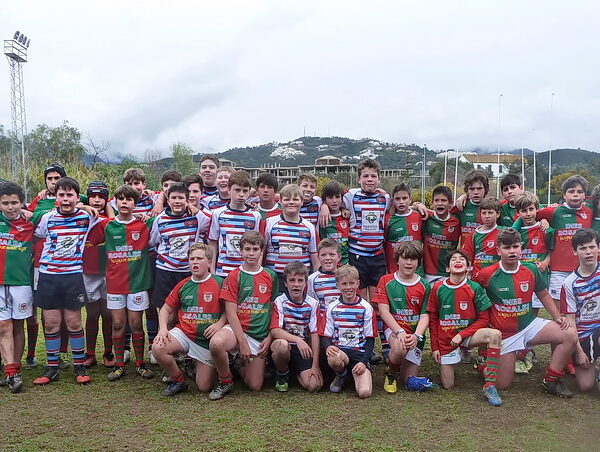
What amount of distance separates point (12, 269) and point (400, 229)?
3.99 metres

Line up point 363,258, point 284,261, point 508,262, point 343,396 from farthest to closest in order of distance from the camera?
point 363,258 → point 284,261 → point 508,262 → point 343,396

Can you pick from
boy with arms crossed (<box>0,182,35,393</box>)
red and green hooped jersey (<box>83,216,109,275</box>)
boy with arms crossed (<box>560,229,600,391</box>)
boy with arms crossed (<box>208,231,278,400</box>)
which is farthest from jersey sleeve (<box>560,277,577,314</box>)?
boy with arms crossed (<box>0,182,35,393</box>)

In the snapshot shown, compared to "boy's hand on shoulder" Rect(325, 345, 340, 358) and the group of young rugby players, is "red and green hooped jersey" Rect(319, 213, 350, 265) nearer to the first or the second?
the group of young rugby players

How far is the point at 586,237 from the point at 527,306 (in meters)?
0.83

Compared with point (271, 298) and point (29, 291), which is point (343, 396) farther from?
point (29, 291)

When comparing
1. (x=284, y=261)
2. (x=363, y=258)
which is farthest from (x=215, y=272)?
(x=363, y=258)

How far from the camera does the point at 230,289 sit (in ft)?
15.6

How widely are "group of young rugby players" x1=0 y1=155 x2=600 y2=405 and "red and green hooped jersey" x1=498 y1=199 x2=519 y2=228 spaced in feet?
0.60

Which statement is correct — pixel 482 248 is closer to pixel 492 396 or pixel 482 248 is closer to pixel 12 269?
pixel 492 396

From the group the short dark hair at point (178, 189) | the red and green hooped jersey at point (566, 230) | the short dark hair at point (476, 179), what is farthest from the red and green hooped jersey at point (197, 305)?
the red and green hooped jersey at point (566, 230)

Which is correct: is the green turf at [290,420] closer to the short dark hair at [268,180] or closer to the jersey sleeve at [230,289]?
the jersey sleeve at [230,289]

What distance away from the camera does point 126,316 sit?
536cm

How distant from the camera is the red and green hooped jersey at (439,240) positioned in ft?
19.6

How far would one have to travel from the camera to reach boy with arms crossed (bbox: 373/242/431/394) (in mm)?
4781
